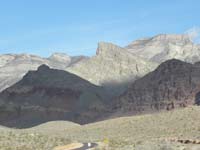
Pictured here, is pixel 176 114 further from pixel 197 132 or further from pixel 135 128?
pixel 197 132

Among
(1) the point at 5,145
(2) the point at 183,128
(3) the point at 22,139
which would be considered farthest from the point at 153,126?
(1) the point at 5,145

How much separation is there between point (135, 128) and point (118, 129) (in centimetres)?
485

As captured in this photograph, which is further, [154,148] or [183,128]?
[183,128]

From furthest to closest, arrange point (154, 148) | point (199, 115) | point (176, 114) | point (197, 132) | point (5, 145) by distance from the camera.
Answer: point (176, 114) → point (199, 115) → point (197, 132) → point (5, 145) → point (154, 148)

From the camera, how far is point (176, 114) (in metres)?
120

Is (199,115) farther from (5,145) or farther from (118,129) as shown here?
(5,145)

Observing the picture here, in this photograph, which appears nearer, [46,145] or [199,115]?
[46,145]

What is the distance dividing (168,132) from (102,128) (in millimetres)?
28496

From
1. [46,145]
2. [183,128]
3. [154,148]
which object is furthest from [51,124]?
[154,148]

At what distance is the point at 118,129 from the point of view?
116438 millimetres

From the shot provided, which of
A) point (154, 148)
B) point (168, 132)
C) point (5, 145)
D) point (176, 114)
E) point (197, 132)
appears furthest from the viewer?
point (176, 114)

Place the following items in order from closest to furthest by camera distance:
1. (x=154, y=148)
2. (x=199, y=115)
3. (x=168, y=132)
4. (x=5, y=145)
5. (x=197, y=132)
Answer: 1. (x=154, y=148)
2. (x=5, y=145)
3. (x=197, y=132)
4. (x=168, y=132)
5. (x=199, y=115)

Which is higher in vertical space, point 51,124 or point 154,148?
point 51,124

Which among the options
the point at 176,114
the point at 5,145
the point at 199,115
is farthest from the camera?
the point at 176,114
